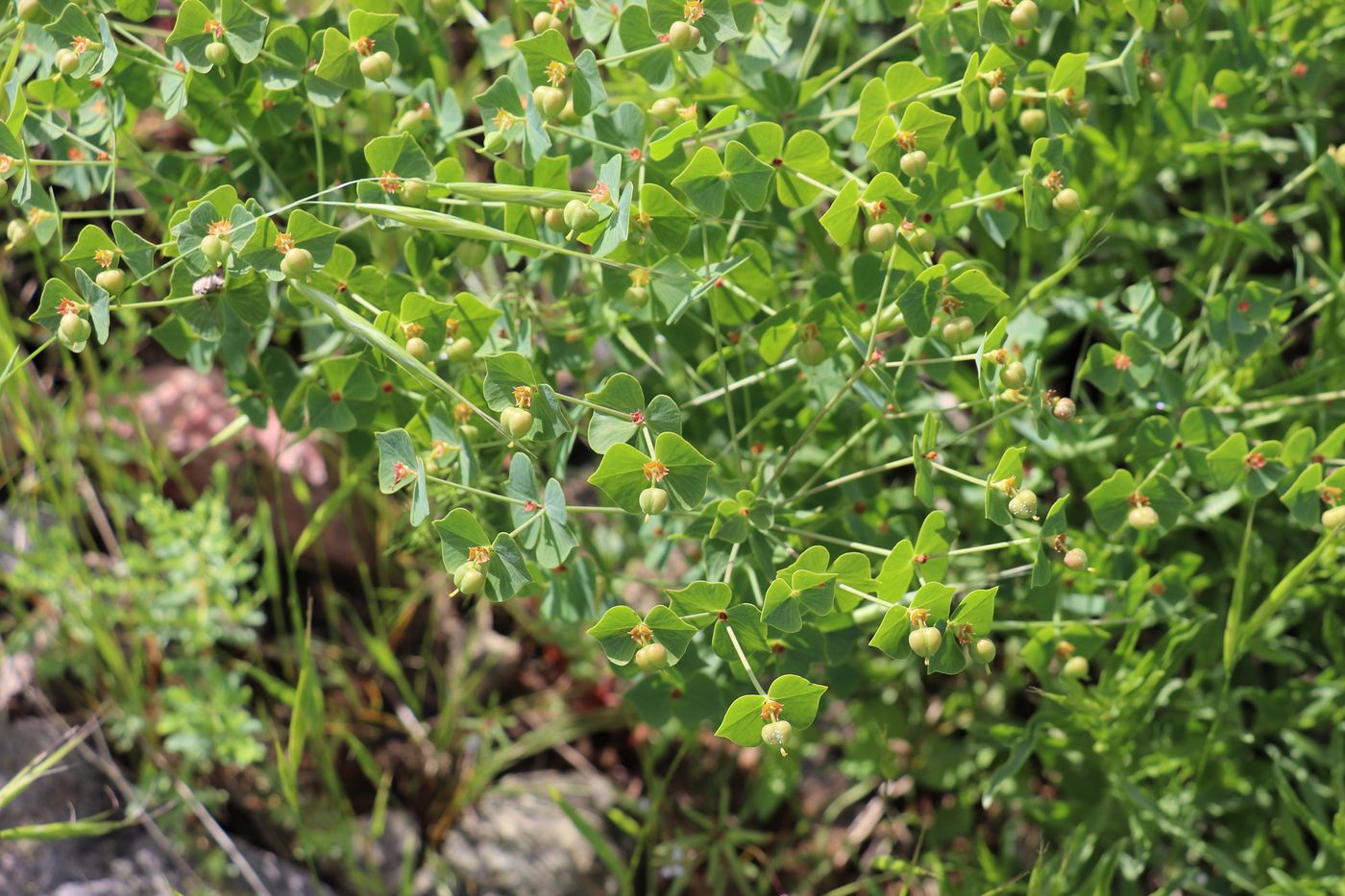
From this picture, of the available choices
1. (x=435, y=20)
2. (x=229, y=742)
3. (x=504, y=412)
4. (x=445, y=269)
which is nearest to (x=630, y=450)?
(x=504, y=412)

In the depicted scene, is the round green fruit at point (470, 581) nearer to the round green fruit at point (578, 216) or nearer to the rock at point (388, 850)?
the round green fruit at point (578, 216)

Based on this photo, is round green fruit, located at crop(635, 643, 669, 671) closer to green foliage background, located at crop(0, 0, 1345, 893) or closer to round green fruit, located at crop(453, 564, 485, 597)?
green foliage background, located at crop(0, 0, 1345, 893)

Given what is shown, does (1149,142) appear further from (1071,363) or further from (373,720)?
(373,720)

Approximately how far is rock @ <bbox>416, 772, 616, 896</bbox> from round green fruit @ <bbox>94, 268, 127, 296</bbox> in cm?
120

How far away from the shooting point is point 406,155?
1379mm

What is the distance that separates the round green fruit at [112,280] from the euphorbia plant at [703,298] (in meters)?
0.03

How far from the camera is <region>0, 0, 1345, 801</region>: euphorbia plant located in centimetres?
126

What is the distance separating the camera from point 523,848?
2.16 m

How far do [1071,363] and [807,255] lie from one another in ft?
2.73

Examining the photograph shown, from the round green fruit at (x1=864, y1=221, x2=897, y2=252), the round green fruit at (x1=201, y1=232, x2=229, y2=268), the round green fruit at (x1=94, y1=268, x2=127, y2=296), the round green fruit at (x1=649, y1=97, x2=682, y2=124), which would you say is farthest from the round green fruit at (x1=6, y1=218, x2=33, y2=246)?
the round green fruit at (x1=864, y1=221, x2=897, y2=252)

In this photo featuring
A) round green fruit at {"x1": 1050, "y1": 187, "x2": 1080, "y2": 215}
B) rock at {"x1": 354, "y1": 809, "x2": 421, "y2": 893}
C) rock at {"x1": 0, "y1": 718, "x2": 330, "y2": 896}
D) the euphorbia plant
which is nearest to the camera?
the euphorbia plant

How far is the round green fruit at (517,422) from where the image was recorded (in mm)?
1163

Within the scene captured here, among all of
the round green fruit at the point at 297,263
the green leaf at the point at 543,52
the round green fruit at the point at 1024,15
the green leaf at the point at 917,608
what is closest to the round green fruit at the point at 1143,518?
the green leaf at the point at 917,608

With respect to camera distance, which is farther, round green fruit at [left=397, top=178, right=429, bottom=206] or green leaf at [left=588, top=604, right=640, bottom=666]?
round green fruit at [left=397, top=178, right=429, bottom=206]
